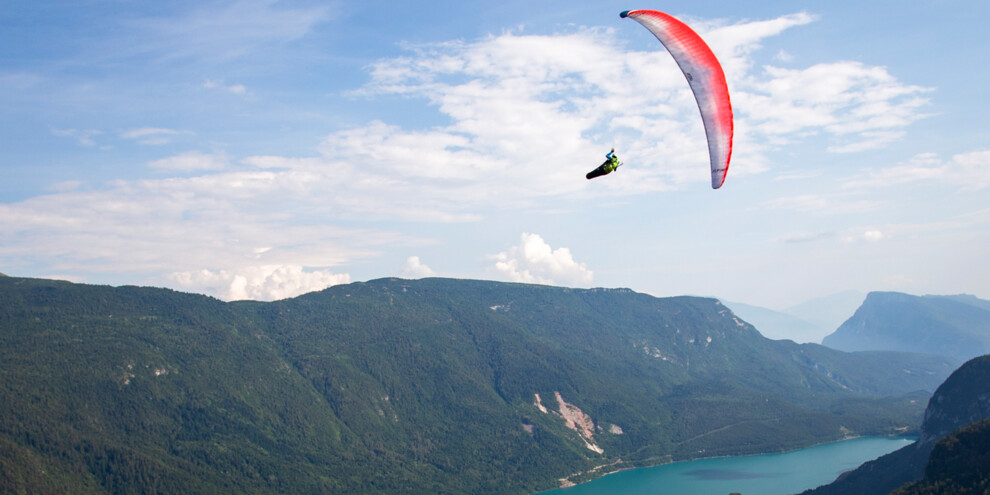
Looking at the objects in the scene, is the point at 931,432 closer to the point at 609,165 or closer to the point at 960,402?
the point at 960,402

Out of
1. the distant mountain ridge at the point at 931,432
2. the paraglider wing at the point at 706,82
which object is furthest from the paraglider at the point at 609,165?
the distant mountain ridge at the point at 931,432

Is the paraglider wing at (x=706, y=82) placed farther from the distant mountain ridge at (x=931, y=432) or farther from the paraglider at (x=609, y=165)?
Answer: the distant mountain ridge at (x=931, y=432)

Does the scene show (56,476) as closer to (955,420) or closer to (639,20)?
(639,20)

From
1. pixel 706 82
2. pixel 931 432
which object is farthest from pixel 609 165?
pixel 931 432

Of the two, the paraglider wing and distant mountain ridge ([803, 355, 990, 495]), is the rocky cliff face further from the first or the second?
the paraglider wing

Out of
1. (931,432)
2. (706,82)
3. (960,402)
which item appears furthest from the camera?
(960,402)

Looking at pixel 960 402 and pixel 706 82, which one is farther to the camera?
pixel 960 402

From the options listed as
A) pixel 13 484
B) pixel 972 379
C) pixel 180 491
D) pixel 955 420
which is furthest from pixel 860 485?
pixel 13 484
